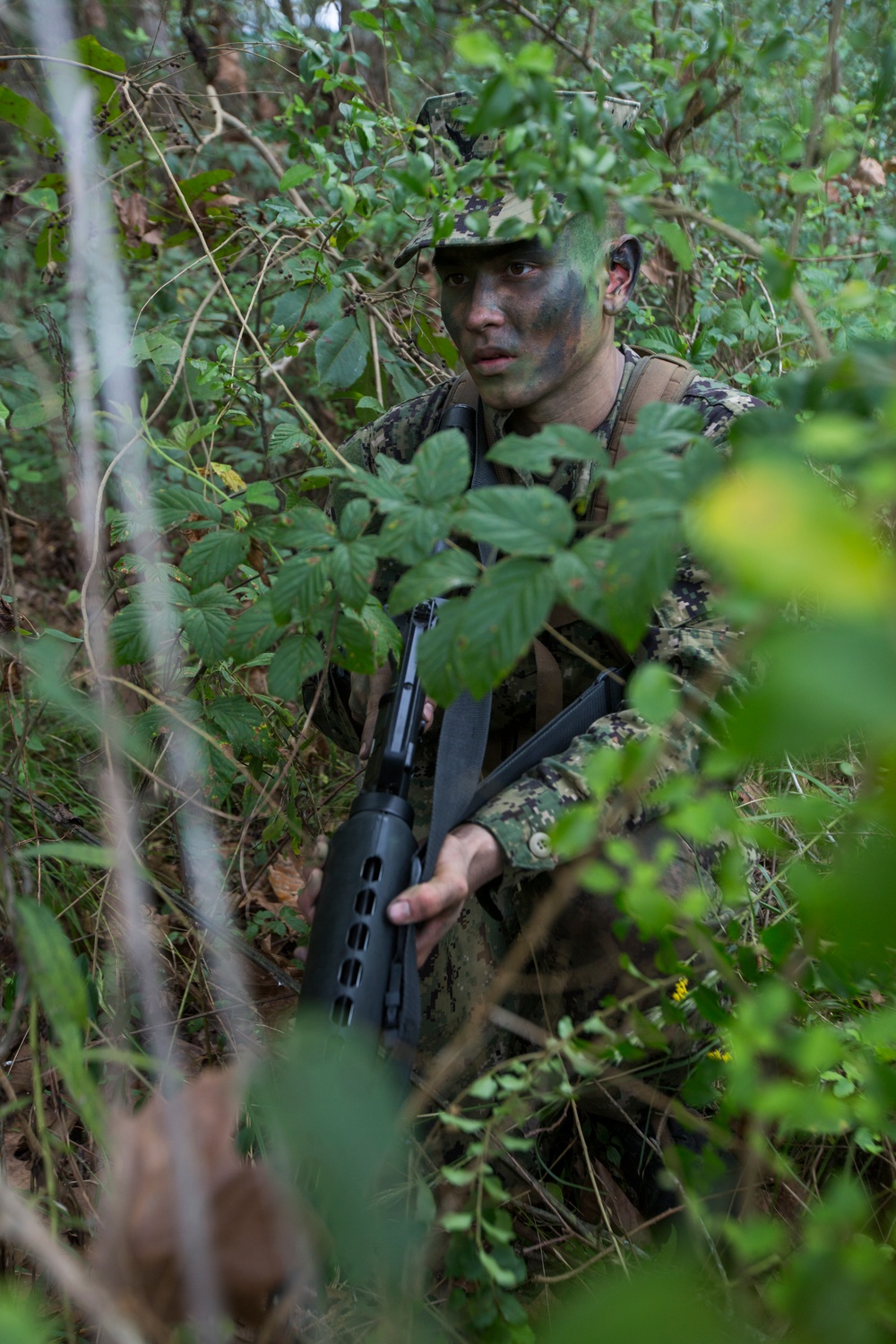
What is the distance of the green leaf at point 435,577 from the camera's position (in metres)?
1.17

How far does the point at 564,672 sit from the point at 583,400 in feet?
2.21

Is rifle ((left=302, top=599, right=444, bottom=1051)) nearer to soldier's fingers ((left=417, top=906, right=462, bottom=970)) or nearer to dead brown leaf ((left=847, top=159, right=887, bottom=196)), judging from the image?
soldier's fingers ((left=417, top=906, right=462, bottom=970))

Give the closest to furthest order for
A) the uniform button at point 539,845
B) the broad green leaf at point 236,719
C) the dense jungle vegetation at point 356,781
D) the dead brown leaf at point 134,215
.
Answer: the dense jungle vegetation at point 356,781, the uniform button at point 539,845, the broad green leaf at point 236,719, the dead brown leaf at point 134,215

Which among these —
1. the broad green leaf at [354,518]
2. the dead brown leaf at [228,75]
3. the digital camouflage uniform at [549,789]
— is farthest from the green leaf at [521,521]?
the dead brown leaf at [228,75]

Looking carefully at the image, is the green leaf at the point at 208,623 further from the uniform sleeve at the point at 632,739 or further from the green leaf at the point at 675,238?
the green leaf at the point at 675,238

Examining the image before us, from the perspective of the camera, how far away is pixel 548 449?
1.13 m

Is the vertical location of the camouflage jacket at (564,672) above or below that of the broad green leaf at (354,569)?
below

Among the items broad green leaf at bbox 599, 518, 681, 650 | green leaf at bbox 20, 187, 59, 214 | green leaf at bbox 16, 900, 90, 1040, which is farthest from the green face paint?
green leaf at bbox 16, 900, 90, 1040

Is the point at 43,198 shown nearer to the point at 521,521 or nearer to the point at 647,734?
the point at 647,734

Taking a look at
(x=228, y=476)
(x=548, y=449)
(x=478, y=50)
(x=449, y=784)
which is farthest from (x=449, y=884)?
(x=228, y=476)

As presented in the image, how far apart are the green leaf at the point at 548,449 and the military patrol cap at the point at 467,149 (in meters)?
1.26

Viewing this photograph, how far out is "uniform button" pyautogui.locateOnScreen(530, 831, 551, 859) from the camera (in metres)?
1.80

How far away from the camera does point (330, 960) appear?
1430 millimetres

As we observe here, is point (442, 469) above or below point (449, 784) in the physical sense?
above
